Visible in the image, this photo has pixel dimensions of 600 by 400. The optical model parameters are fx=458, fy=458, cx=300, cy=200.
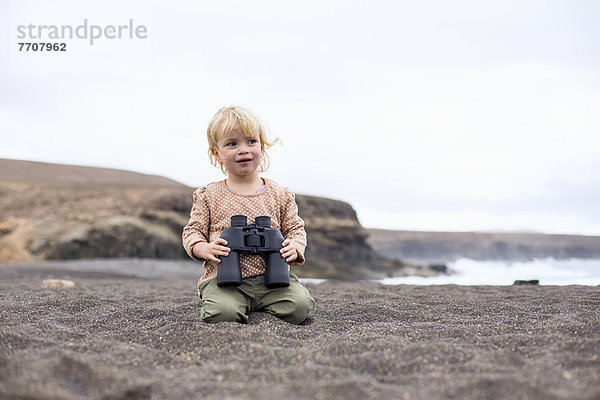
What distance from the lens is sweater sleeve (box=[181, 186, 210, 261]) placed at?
2.92m

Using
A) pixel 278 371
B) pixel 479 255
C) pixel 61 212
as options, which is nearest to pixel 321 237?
pixel 61 212

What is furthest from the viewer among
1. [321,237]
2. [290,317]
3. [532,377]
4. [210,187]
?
[321,237]

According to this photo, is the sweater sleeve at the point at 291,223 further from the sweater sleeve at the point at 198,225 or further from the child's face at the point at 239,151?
the sweater sleeve at the point at 198,225

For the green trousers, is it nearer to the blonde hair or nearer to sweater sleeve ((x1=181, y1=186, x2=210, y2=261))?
sweater sleeve ((x1=181, y1=186, x2=210, y2=261))

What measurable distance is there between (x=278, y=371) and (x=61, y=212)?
1575 centimetres

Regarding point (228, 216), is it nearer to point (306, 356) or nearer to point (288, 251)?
point (288, 251)

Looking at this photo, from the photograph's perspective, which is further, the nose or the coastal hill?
the coastal hill

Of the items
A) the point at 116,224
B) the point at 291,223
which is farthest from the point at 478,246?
the point at 291,223

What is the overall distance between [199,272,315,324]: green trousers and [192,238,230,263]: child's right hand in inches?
8.8

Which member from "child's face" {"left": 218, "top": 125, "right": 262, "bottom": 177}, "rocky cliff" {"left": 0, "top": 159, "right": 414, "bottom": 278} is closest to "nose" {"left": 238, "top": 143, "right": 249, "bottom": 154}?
"child's face" {"left": 218, "top": 125, "right": 262, "bottom": 177}

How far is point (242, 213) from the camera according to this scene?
300 cm

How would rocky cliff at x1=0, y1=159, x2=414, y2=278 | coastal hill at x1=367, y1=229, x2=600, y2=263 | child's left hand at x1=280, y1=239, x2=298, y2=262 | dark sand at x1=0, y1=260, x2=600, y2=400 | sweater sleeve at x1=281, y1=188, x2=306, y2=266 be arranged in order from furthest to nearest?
coastal hill at x1=367, y1=229, x2=600, y2=263 → rocky cliff at x1=0, y1=159, x2=414, y2=278 → sweater sleeve at x1=281, y1=188, x2=306, y2=266 → child's left hand at x1=280, y1=239, x2=298, y2=262 → dark sand at x1=0, y1=260, x2=600, y2=400

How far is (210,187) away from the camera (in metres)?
3.12

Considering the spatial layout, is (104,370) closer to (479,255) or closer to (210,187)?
(210,187)
